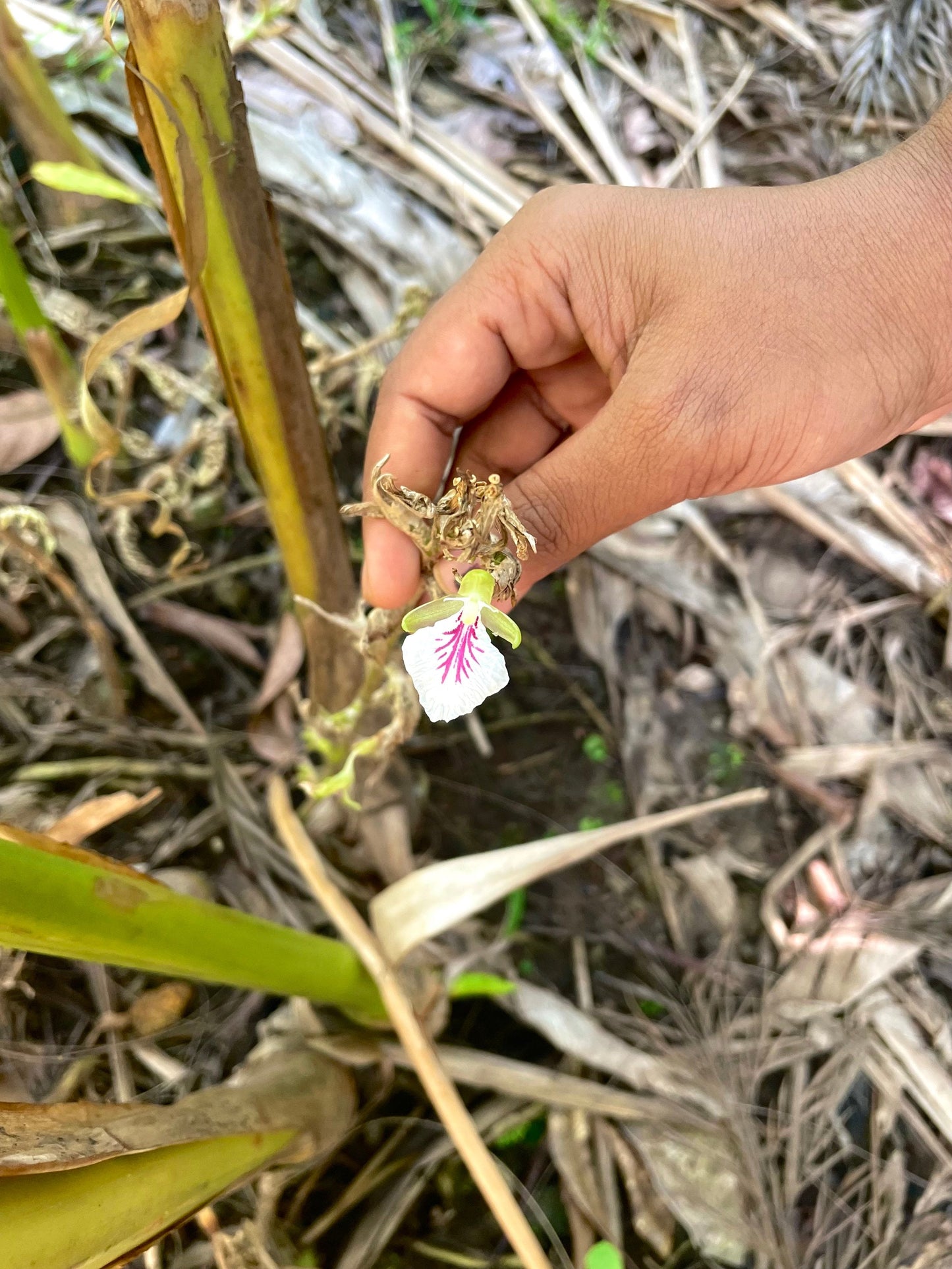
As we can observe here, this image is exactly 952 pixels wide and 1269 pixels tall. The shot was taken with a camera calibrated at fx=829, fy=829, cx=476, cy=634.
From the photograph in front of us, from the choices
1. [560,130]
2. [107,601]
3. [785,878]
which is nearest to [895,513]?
[785,878]

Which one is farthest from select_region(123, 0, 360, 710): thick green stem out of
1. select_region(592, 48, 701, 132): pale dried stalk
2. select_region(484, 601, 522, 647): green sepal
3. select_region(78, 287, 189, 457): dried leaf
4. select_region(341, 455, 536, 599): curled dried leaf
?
select_region(592, 48, 701, 132): pale dried stalk

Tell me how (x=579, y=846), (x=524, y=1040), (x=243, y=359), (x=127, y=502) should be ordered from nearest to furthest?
(x=243, y=359)
(x=579, y=846)
(x=127, y=502)
(x=524, y=1040)

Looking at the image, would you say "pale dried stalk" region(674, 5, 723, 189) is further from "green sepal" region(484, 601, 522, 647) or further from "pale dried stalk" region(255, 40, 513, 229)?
"green sepal" region(484, 601, 522, 647)

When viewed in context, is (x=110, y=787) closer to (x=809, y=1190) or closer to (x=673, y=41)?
(x=809, y=1190)

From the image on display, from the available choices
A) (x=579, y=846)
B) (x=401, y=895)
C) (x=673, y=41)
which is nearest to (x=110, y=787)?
(x=401, y=895)

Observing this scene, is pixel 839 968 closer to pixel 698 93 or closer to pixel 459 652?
pixel 459 652

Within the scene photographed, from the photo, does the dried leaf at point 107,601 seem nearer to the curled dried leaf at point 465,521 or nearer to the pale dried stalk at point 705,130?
the curled dried leaf at point 465,521
